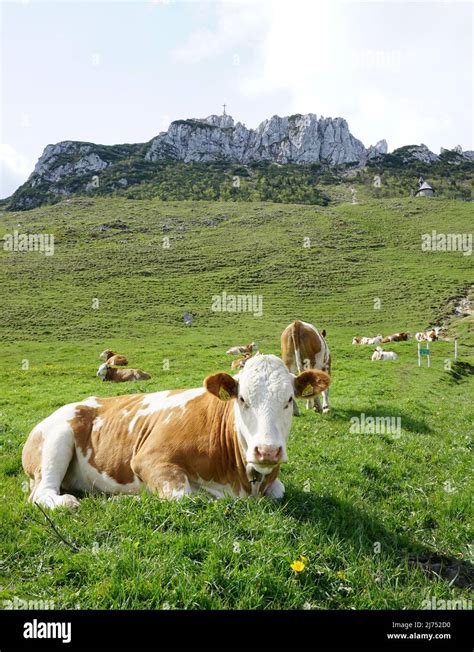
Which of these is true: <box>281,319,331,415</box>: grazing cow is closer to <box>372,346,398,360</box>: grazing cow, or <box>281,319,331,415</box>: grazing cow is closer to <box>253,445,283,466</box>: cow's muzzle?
<box>253,445,283,466</box>: cow's muzzle

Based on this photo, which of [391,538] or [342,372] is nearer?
[391,538]

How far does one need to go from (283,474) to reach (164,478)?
7.68ft

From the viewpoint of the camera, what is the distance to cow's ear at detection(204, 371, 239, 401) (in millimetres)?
5078

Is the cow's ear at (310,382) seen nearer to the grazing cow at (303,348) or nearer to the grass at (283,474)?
the grass at (283,474)

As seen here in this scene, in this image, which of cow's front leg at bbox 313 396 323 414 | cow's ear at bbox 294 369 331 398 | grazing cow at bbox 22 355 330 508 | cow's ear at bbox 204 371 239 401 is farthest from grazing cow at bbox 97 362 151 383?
cow's ear at bbox 294 369 331 398

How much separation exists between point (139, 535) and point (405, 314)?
54.1m

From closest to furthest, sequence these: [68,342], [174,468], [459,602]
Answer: [459,602] → [174,468] → [68,342]

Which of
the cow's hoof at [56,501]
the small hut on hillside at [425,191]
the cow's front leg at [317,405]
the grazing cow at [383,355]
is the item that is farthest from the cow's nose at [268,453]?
the small hut on hillside at [425,191]

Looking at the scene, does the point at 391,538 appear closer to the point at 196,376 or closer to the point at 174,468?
the point at 174,468

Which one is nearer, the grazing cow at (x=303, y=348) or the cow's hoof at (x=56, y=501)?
the cow's hoof at (x=56, y=501)

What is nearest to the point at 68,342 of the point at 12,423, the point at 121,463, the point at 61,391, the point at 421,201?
the point at 61,391

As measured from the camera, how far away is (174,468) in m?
5.11

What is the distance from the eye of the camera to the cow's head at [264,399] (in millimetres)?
4359

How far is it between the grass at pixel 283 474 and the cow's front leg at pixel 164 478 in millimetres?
219
